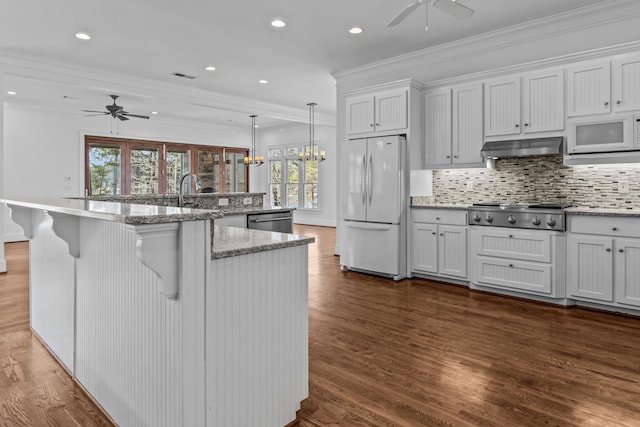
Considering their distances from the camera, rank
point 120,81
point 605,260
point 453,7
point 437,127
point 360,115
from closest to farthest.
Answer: point 453,7 < point 605,260 < point 437,127 < point 360,115 < point 120,81

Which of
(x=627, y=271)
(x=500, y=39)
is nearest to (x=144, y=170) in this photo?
(x=500, y=39)

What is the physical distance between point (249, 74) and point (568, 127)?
176 inches

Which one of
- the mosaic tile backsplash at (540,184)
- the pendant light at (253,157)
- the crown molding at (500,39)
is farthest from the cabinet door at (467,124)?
the pendant light at (253,157)

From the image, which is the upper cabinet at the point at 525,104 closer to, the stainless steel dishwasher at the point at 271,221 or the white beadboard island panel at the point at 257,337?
the stainless steel dishwasher at the point at 271,221

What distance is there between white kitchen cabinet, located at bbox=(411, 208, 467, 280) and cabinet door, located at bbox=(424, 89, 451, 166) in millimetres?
710

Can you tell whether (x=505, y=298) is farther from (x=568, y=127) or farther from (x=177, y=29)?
(x=177, y=29)

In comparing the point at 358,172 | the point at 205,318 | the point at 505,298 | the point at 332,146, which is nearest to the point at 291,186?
the point at 332,146

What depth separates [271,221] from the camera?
457 centimetres

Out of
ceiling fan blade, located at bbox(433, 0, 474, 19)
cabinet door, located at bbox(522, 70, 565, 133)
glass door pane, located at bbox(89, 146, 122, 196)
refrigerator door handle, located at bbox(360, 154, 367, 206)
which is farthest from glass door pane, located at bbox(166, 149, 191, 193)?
ceiling fan blade, located at bbox(433, 0, 474, 19)

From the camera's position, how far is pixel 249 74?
6.32 meters

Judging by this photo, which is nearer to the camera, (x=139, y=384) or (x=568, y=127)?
(x=139, y=384)

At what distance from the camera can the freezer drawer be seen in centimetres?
487

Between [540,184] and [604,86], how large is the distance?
44.7 inches

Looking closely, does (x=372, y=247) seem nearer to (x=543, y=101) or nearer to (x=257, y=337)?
(x=543, y=101)
